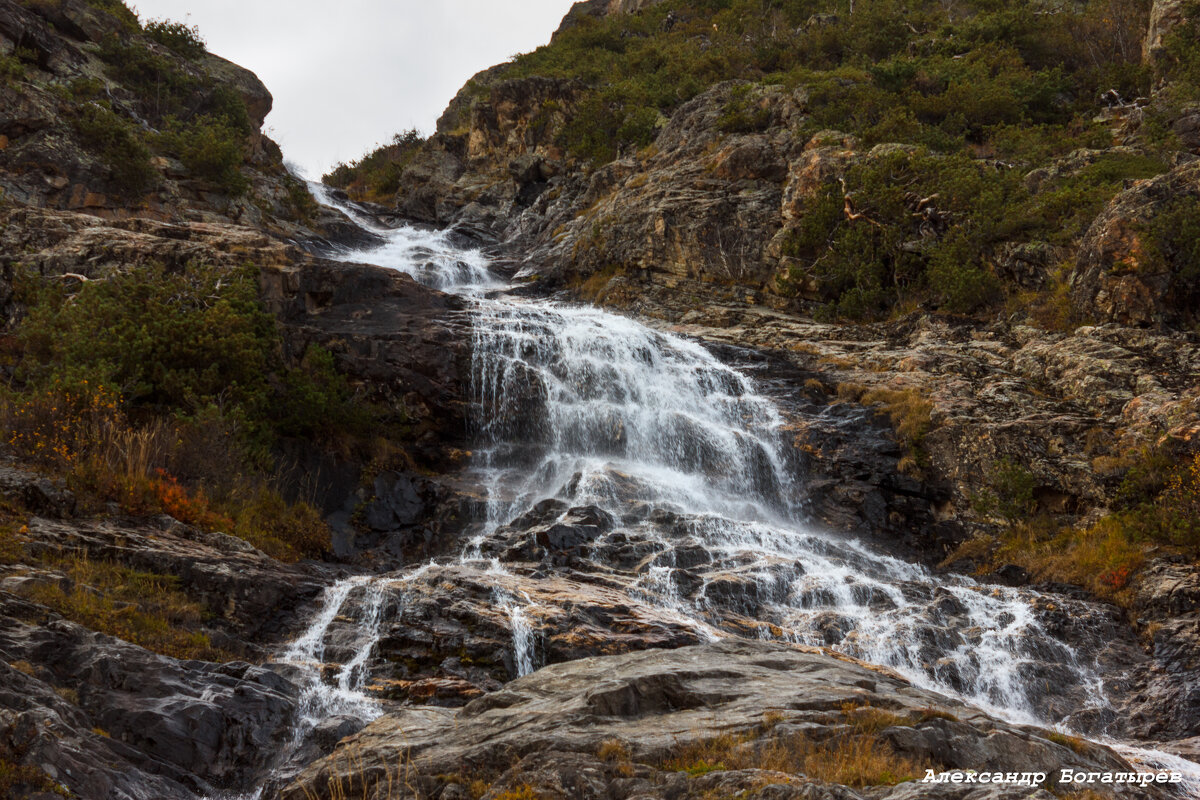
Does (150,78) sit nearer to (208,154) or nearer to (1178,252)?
(208,154)

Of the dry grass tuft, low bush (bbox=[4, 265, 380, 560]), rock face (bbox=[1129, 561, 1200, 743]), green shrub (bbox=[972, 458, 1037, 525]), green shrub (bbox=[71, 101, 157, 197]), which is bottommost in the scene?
rock face (bbox=[1129, 561, 1200, 743])

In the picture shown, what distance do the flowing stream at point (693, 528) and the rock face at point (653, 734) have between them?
2.08 m

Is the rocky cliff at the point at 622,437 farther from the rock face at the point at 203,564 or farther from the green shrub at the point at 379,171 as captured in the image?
the green shrub at the point at 379,171

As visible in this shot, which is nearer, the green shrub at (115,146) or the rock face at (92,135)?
the rock face at (92,135)

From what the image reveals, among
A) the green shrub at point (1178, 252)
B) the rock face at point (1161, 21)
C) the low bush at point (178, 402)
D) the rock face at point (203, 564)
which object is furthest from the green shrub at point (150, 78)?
the rock face at point (1161, 21)

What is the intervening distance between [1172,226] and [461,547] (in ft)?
54.2

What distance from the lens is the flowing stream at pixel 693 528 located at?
959 cm

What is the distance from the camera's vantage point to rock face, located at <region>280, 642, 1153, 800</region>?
475cm

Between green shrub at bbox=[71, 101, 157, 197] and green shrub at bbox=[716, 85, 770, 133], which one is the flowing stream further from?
green shrub at bbox=[71, 101, 157, 197]

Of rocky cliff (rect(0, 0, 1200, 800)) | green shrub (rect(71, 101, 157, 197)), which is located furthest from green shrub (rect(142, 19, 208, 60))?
green shrub (rect(71, 101, 157, 197))

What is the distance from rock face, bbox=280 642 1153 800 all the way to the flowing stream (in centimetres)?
208

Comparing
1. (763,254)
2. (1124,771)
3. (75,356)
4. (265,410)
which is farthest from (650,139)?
(1124,771)

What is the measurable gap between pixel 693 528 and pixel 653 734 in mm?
7396

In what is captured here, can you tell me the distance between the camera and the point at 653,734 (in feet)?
17.7
